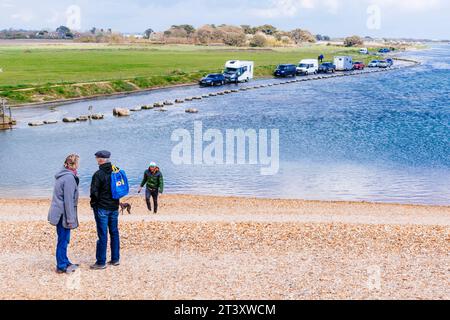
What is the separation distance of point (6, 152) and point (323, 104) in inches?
1601

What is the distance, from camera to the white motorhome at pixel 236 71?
90.1 meters

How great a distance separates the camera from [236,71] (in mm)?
90938

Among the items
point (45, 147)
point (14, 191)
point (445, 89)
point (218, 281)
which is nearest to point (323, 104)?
point (445, 89)

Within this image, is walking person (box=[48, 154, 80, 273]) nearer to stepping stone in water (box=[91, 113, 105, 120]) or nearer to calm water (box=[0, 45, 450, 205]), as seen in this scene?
calm water (box=[0, 45, 450, 205])

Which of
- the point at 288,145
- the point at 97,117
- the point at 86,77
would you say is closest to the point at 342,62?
the point at 86,77

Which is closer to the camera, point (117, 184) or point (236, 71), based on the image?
point (117, 184)

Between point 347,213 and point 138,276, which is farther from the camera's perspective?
point 347,213

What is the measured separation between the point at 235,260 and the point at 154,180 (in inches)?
283

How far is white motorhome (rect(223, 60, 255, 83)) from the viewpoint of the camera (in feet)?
296

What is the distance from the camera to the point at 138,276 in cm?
1248

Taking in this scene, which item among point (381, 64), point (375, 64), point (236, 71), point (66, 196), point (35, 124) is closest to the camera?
point (66, 196)

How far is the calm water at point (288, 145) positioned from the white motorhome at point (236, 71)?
556 inches

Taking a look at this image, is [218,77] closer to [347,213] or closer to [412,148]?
[412,148]

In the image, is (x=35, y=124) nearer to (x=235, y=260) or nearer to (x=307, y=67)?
(x=235, y=260)
